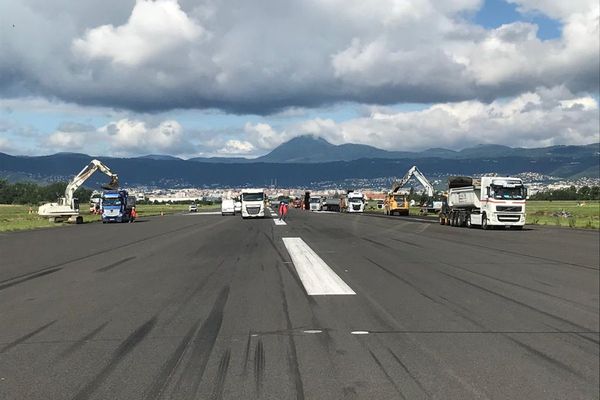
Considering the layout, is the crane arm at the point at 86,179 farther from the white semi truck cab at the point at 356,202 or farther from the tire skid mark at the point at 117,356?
the tire skid mark at the point at 117,356

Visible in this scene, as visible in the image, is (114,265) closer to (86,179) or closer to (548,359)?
(548,359)

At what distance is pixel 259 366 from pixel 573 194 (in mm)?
179580

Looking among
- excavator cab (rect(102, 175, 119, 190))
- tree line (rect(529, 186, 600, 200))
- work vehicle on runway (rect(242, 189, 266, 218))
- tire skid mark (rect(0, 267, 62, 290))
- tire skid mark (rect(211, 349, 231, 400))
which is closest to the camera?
tire skid mark (rect(211, 349, 231, 400))

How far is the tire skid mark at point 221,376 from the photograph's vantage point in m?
5.09

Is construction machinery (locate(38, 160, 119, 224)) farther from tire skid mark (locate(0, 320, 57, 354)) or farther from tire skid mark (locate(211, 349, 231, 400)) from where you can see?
tire skid mark (locate(211, 349, 231, 400))

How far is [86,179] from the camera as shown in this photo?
50094 mm

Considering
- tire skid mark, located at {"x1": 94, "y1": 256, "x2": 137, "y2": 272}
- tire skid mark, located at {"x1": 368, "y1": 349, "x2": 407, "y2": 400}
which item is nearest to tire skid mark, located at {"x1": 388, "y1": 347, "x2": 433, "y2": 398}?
tire skid mark, located at {"x1": 368, "y1": 349, "x2": 407, "y2": 400}

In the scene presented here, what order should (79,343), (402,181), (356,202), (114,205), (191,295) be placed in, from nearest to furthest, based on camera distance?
1. (79,343)
2. (191,295)
3. (114,205)
4. (402,181)
5. (356,202)

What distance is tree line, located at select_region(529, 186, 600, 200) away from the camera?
158 m

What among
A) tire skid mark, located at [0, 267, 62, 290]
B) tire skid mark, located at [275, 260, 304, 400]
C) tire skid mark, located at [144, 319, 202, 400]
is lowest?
tire skid mark, located at [0, 267, 62, 290]

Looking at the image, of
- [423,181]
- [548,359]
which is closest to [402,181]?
[423,181]

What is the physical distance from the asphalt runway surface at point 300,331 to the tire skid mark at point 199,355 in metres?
0.02

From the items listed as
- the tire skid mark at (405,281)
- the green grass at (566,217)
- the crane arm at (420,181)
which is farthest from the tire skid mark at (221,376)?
the crane arm at (420,181)

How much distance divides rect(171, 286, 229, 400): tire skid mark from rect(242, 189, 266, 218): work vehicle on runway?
45854 mm
